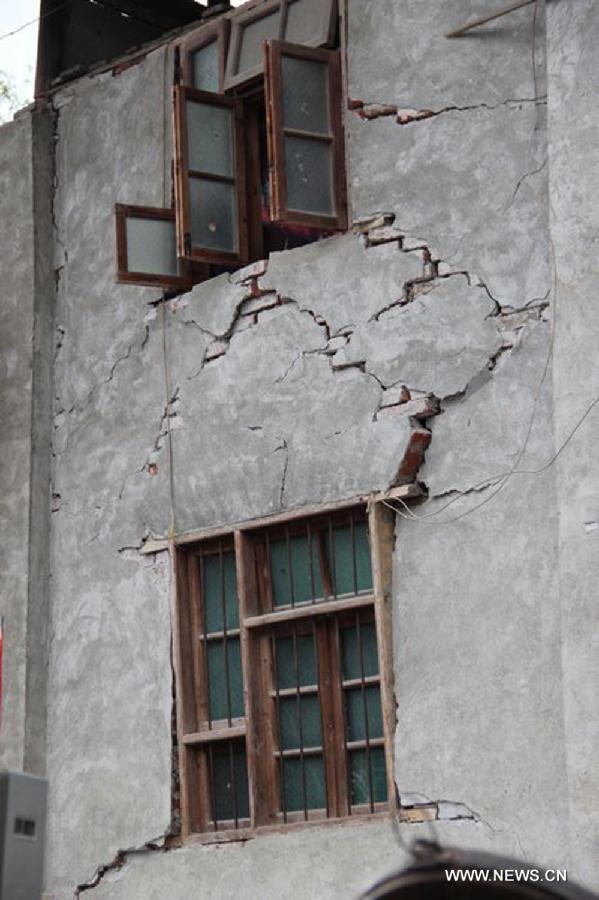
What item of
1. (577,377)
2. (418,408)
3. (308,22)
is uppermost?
(308,22)

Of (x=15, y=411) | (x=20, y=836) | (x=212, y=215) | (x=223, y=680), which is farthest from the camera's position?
(x=15, y=411)

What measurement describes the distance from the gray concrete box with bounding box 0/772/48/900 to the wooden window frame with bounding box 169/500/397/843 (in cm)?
436

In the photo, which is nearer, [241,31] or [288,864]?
[288,864]

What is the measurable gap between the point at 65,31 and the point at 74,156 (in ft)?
4.79

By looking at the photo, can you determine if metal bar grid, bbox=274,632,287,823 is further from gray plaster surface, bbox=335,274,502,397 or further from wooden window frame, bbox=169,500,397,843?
gray plaster surface, bbox=335,274,502,397

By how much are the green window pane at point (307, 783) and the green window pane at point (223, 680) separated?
47cm

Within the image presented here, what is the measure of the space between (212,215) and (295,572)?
7.21ft

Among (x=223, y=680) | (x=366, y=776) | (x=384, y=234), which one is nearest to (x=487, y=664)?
(x=366, y=776)

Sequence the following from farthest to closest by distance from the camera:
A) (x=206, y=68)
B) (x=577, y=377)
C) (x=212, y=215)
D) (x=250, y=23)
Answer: (x=206, y=68) < (x=250, y=23) < (x=212, y=215) < (x=577, y=377)

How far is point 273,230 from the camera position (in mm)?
11359

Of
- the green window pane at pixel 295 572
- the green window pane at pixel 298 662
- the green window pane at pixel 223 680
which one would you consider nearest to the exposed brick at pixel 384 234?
the green window pane at pixel 295 572

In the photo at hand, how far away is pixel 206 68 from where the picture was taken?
11523mm

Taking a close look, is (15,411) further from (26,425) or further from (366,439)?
(366,439)

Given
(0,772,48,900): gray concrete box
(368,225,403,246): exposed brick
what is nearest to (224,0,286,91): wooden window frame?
(368,225,403,246): exposed brick
